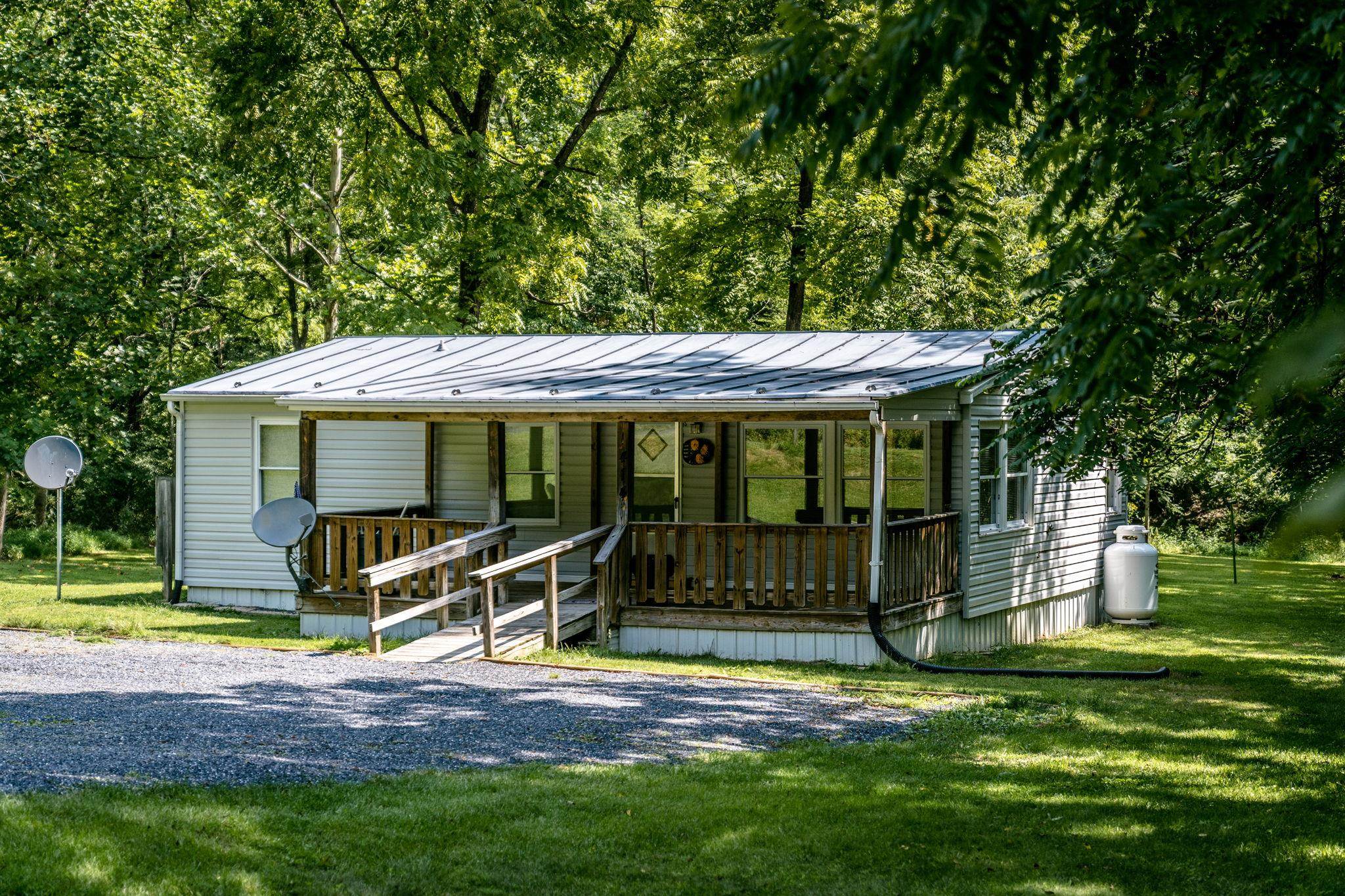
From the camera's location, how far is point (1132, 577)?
57.1 ft

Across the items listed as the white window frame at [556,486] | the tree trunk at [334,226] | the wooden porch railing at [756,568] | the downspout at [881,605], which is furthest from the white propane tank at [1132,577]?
the tree trunk at [334,226]

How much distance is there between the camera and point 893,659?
12078mm

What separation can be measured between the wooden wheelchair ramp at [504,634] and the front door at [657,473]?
2.01 meters

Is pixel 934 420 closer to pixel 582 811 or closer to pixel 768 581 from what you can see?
pixel 768 581

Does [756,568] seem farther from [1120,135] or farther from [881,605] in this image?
[1120,135]

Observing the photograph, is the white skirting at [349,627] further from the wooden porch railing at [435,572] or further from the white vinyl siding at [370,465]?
the white vinyl siding at [370,465]

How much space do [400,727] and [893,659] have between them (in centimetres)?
550

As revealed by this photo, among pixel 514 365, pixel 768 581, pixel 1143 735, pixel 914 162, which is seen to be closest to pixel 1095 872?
pixel 1143 735

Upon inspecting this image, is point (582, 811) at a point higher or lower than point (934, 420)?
lower

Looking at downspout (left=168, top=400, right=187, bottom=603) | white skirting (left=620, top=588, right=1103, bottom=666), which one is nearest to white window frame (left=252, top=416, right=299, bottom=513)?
downspout (left=168, top=400, right=187, bottom=603)

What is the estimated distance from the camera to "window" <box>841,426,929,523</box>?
569 inches

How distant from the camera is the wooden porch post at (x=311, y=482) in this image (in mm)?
14031

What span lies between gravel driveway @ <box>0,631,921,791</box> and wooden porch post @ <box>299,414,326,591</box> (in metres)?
2.48

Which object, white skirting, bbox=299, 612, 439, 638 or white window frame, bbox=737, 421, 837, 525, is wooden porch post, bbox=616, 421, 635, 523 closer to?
white window frame, bbox=737, 421, 837, 525
